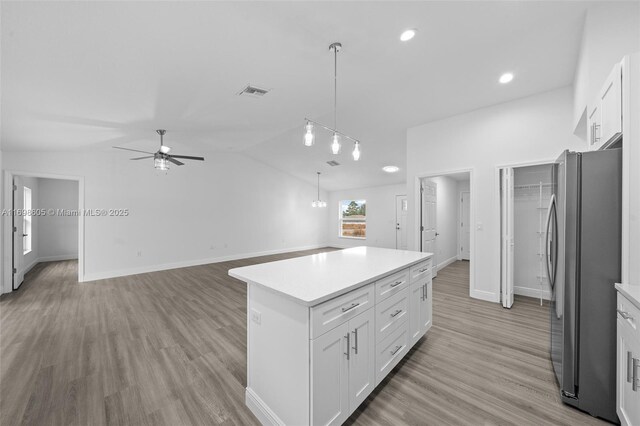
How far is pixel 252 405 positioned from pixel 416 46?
11.4ft

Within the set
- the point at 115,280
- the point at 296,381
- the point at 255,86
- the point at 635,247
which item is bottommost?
the point at 115,280

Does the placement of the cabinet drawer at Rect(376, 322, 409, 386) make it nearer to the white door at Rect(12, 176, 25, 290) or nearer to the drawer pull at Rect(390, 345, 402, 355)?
the drawer pull at Rect(390, 345, 402, 355)

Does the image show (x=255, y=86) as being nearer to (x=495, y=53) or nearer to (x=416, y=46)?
(x=416, y=46)

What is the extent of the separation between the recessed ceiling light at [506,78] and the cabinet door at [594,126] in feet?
3.71

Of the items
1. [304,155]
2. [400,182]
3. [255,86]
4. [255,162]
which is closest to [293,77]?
[255,86]

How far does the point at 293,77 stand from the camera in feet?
9.98

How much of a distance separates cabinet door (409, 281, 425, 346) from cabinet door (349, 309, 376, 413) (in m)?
0.72

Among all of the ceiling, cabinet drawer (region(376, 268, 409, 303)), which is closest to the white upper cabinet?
the ceiling

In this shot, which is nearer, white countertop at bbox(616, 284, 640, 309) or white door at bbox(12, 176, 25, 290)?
white countertop at bbox(616, 284, 640, 309)

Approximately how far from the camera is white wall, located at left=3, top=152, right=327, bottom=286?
543cm

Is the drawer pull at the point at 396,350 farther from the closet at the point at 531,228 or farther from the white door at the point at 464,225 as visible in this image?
the white door at the point at 464,225

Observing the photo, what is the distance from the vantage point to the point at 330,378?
4.82 feet

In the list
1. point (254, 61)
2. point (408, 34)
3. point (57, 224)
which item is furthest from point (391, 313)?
point (57, 224)

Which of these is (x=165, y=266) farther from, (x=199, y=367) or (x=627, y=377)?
(x=627, y=377)
